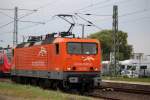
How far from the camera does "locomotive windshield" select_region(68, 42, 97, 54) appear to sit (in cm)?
2449

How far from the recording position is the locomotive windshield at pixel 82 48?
964 inches

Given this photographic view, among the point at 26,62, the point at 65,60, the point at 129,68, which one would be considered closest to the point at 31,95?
the point at 65,60

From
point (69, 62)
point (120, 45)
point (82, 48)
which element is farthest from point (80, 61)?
point (120, 45)

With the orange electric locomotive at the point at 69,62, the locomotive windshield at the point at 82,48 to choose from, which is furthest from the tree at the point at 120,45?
the locomotive windshield at the point at 82,48

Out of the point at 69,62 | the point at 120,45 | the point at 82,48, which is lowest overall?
the point at 69,62

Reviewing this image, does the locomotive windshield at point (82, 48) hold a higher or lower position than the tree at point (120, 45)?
lower

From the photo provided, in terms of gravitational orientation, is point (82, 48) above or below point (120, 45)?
below

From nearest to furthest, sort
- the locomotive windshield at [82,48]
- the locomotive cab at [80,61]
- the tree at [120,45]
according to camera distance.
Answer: the locomotive cab at [80,61] → the locomotive windshield at [82,48] → the tree at [120,45]

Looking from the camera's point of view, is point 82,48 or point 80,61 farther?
point 82,48

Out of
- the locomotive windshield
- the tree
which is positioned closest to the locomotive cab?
the locomotive windshield

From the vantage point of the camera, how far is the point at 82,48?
24.8 m

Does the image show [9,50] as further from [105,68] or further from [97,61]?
[105,68]

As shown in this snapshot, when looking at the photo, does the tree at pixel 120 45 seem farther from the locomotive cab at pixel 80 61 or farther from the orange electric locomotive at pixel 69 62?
the locomotive cab at pixel 80 61

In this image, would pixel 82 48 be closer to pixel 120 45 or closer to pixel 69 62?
pixel 69 62
